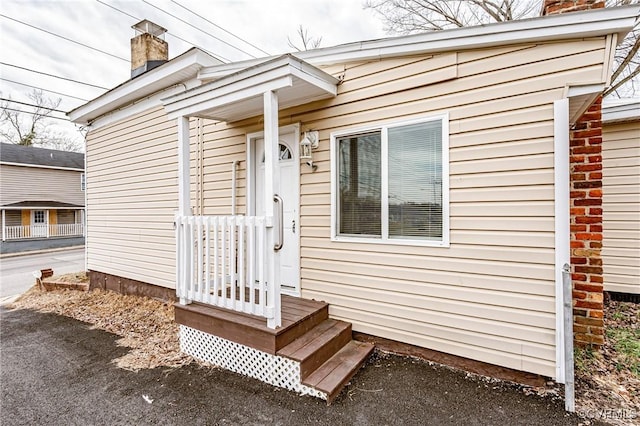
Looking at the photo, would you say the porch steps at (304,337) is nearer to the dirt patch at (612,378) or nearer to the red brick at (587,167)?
the dirt patch at (612,378)

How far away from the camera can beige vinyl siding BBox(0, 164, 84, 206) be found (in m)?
17.1

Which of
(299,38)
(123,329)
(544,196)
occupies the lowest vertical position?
(123,329)

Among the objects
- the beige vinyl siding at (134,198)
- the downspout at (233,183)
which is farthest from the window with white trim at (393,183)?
the beige vinyl siding at (134,198)

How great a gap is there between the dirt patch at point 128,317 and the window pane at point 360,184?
7.95ft

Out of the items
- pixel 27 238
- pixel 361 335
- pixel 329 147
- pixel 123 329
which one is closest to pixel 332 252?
pixel 361 335

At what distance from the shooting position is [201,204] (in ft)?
16.1

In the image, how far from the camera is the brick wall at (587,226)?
→ 2824mm

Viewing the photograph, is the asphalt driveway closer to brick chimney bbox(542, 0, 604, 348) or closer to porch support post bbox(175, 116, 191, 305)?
porch support post bbox(175, 116, 191, 305)

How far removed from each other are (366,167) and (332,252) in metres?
1.08

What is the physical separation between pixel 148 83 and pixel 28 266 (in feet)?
36.1

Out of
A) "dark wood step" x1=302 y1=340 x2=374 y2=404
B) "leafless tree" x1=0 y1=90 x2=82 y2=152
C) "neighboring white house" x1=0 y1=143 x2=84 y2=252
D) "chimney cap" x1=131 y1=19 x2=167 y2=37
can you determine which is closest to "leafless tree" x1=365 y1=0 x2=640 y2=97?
"chimney cap" x1=131 y1=19 x2=167 y2=37

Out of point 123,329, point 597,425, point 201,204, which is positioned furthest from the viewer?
point 201,204

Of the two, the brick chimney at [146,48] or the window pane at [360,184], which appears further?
the brick chimney at [146,48]

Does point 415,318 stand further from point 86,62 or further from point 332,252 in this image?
point 86,62
